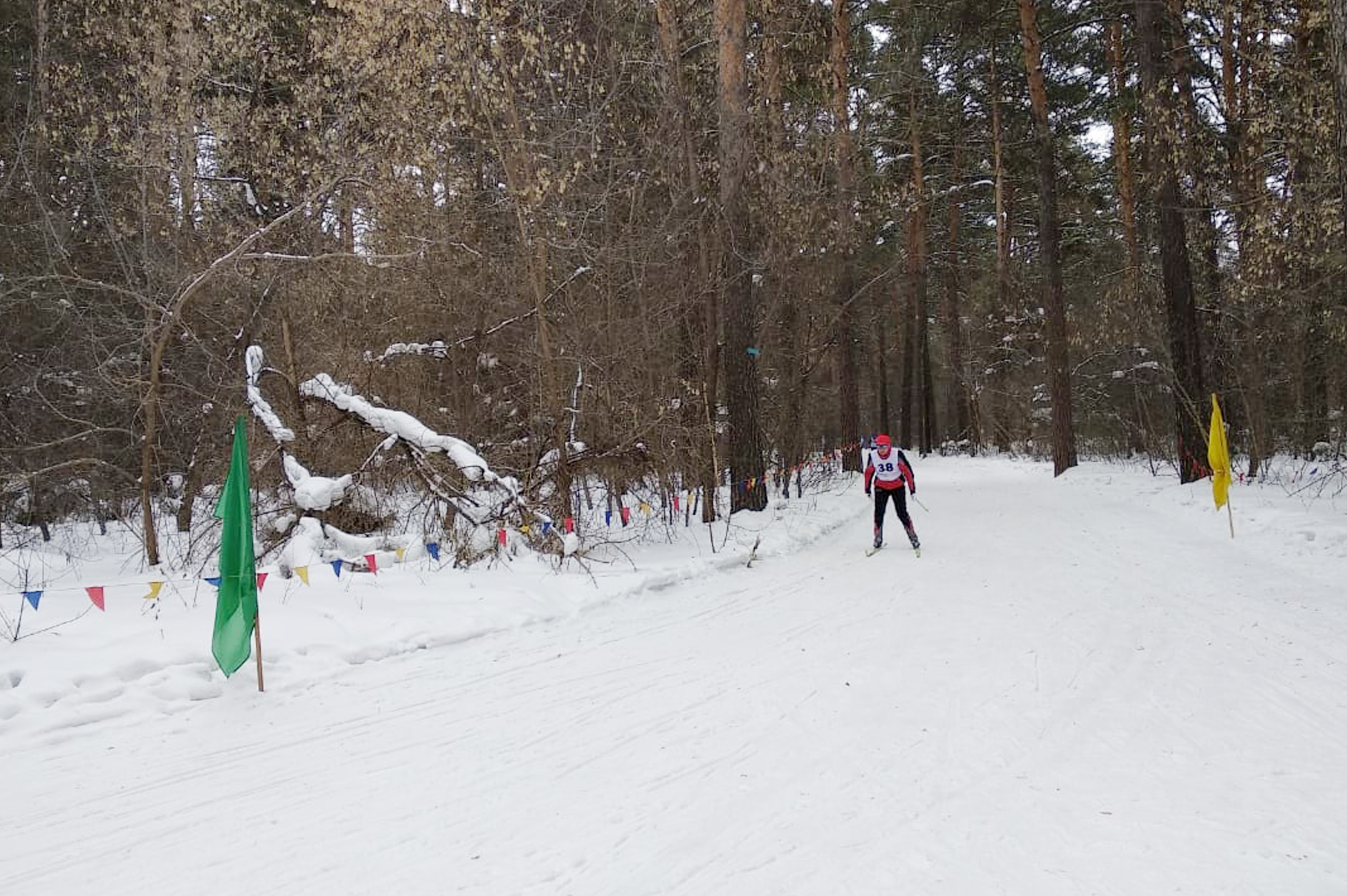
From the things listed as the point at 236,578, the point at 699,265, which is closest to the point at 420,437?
the point at 236,578

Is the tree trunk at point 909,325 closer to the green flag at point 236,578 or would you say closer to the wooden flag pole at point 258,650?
the green flag at point 236,578

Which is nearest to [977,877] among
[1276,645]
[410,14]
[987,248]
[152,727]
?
[1276,645]

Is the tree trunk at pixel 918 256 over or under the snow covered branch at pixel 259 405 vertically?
over

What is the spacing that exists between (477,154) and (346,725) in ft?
29.3

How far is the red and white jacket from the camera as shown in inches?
418

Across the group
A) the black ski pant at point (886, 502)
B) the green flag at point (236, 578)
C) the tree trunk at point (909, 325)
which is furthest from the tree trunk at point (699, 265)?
the tree trunk at point (909, 325)

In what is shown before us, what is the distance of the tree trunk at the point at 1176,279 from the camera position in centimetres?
1420

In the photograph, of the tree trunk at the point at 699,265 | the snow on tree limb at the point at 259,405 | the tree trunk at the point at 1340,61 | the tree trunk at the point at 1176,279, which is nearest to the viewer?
the tree trunk at the point at 1340,61

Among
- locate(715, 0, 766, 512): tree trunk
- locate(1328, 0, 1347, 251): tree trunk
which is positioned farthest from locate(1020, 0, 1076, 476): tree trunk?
locate(1328, 0, 1347, 251): tree trunk

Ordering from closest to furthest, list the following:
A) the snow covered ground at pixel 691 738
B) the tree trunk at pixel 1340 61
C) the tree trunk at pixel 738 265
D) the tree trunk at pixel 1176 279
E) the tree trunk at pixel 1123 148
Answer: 1. the snow covered ground at pixel 691 738
2. the tree trunk at pixel 1340 61
3. the tree trunk at pixel 738 265
4. the tree trunk at pixel 1176 279
5. the tree trunk at pixel 1123 148

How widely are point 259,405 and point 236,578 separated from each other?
4961 mm

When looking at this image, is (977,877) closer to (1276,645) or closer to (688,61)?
(1276,645)

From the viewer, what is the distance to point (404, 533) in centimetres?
1005

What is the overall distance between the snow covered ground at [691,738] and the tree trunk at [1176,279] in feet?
23.2
